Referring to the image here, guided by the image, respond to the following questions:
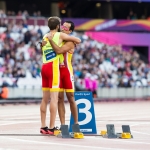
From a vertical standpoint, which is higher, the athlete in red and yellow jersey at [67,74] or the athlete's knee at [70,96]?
the athlete in red and yellow jersey at [67,74]

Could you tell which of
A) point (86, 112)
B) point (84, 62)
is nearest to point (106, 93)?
point (84, 62)

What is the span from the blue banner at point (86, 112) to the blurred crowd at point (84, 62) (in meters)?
21.5

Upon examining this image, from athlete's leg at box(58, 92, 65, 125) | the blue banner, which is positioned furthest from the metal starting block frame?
athlete's leg at box(58, 92, 65, 125)

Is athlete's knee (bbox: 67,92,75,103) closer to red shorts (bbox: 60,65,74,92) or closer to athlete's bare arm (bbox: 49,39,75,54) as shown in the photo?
red shorts (bbox: 60,65,74,92)

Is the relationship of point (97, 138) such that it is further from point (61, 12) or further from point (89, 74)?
point (61, 12)

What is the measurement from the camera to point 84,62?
42.4 meters

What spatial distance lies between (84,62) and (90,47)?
286 cm

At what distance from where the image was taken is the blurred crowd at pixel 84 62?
37.8 meters

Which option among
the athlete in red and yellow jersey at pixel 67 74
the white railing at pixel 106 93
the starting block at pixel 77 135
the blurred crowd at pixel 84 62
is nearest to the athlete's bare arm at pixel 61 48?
the athlete in red and yellow jersey at pixel 67 74

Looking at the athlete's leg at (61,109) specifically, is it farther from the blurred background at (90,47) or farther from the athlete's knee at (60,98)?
the blurred background at (90,47)

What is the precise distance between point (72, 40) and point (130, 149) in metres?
3.59

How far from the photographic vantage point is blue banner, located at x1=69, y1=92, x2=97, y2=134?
1435cm

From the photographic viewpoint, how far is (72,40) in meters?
14.2

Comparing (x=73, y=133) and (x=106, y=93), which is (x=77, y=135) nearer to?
(x=73, y=133)
